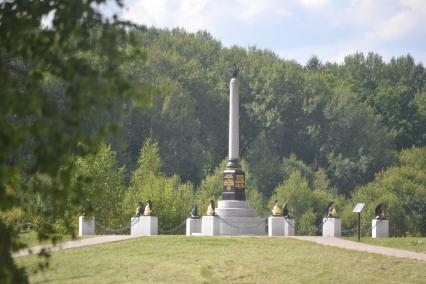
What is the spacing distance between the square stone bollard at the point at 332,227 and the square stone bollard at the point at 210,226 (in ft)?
14.3

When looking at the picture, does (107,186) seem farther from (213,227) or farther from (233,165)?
(213,227)

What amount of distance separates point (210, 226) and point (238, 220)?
7.92 ft

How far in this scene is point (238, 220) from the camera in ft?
155

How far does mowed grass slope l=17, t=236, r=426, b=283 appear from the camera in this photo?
30.6m

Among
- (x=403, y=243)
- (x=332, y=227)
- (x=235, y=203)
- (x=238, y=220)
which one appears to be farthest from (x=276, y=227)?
(x=403, y=243)

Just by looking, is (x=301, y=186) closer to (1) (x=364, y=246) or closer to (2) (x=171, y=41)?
(2) (x=171, y=41)

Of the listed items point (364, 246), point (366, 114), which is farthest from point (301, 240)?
point (366, 114)

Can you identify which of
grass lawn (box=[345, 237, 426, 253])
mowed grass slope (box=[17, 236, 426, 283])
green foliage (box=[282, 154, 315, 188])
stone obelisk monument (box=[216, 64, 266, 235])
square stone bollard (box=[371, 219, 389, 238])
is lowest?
mowed grass slope (box=[17, 236, 426, 283])

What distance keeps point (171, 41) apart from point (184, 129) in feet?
61.9

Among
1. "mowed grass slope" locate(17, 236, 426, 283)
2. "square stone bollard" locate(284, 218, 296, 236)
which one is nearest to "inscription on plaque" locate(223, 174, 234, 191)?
"square stone bollard" locate(284, 218, 296, 236)

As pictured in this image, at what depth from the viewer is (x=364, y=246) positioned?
3909 centimetres

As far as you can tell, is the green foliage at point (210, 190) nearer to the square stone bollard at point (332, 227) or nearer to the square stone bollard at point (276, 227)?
the square stone bollard at point (276, 227)

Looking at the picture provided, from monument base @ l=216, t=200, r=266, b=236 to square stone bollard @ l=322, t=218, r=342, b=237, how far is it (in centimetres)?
294

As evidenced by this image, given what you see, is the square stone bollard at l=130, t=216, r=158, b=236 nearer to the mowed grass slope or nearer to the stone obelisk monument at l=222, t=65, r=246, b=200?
the stone obelisk monument at l=222, t=65, r=246, b=200
